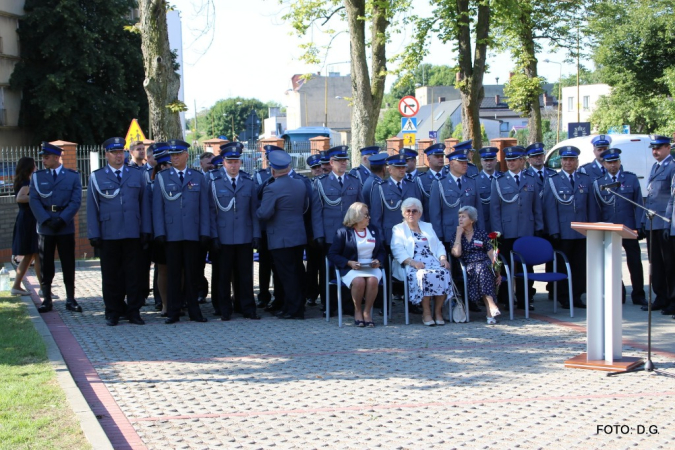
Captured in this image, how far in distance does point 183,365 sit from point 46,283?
382 centimetres

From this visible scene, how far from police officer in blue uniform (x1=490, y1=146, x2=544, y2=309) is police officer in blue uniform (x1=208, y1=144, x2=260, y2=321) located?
322 centimetres

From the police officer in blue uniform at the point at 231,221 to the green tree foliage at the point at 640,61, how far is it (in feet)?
110

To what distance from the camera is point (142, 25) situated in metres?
15.0

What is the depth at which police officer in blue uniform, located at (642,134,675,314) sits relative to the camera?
10531mm

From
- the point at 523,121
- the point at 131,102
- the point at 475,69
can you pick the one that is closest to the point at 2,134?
the point at 131,102

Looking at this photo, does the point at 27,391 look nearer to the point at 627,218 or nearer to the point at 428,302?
the point at 428,302

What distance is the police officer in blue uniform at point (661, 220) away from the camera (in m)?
10.5

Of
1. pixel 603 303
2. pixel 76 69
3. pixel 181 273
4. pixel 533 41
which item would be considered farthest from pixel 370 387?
pixel 76 69

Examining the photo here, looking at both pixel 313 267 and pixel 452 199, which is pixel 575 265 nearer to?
pixel 452 199

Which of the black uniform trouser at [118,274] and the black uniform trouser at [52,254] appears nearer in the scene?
the black uniform trouser at [118,274]

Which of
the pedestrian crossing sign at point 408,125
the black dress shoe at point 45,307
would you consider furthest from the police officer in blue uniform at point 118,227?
the pedestrian crossing sign at point 408,125

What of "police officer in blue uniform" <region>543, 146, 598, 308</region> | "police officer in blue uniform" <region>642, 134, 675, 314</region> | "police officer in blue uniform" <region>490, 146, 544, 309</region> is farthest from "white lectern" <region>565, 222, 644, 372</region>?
"police officer in blue uniform" <region>543, 146, 598, 308</region>

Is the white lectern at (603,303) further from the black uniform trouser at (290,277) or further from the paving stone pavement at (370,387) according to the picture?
the black uniform trouser at (290,277)

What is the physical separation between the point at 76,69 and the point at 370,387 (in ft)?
125
